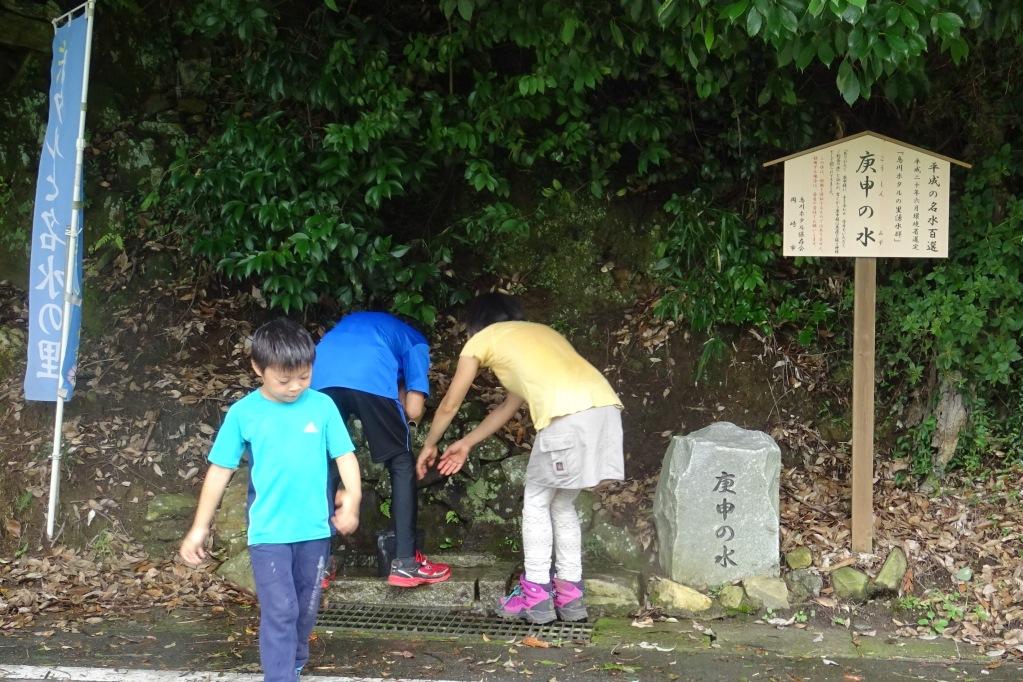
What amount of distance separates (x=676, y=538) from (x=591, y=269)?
3.02 meters

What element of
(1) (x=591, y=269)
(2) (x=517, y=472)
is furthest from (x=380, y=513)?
(1) (x=591, y=269)

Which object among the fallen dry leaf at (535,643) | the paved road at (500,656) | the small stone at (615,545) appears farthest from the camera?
the small stone at (615,545)

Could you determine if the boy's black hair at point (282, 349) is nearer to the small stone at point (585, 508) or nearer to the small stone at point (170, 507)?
the small stone at point (170, 507)

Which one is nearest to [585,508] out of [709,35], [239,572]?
[239,572]

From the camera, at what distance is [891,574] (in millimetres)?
5160

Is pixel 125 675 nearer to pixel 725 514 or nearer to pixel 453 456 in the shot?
pixel 453 456

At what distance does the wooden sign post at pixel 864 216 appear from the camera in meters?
5.26

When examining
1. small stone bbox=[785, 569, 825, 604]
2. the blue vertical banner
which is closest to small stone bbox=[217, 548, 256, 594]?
the blue vertical banner

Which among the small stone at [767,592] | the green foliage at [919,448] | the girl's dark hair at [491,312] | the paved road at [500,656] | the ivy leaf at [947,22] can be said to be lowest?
the paved road at [500,656]

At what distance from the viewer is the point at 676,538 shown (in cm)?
521

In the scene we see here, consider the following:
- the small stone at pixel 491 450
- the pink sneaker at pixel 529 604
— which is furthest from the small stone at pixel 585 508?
the pink sneaker at pixel 529 604

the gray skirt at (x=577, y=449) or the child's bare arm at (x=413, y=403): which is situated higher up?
the child's bare arm at (x=413, y=403)

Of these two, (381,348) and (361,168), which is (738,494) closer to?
(381,348)

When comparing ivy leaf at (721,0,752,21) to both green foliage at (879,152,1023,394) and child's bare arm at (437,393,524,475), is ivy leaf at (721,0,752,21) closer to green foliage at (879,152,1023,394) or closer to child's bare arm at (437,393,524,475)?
child's bare arm at (437,393,524,475)
